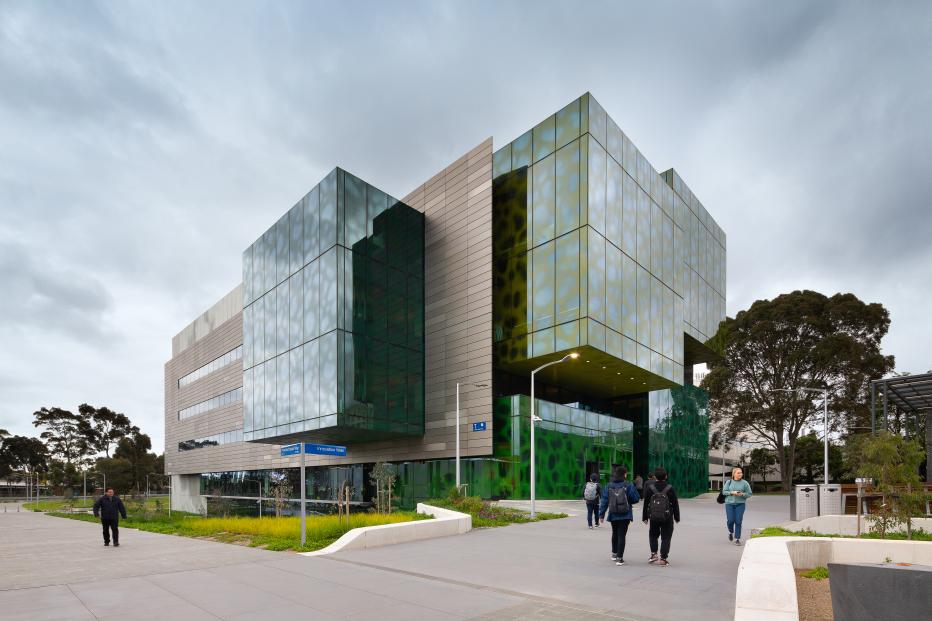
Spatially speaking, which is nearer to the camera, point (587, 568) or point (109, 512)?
point (587, 568)

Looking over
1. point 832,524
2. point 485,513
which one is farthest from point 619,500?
point 485,513

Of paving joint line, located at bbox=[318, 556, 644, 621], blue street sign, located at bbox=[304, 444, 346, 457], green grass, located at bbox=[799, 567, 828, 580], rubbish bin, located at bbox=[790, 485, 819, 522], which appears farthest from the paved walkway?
rubbish bin, located at bbox=[790, 485, 819, 522]

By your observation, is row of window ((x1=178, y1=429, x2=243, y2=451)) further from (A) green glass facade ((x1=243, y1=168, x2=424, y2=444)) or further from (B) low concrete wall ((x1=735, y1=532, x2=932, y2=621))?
(B) low concrete wall ((x1=735, y1=532, x2=932, y2=621))

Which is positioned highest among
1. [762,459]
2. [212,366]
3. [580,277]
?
[580,277]

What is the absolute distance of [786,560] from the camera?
8531 mm

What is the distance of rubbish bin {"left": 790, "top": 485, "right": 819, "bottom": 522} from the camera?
64.0ft

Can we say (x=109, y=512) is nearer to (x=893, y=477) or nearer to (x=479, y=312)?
(x=893, y=477)

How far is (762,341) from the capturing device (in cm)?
4659

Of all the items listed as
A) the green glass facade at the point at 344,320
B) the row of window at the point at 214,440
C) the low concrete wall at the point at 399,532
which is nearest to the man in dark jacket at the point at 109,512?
the low concrete wall at the point at 399,532

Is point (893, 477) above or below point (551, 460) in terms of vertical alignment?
above

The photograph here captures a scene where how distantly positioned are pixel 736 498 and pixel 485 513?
9.69 metres

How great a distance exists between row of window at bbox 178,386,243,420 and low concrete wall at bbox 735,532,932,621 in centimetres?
5651

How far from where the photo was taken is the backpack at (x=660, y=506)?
11.2 metres

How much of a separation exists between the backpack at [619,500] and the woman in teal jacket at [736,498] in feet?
14.0
